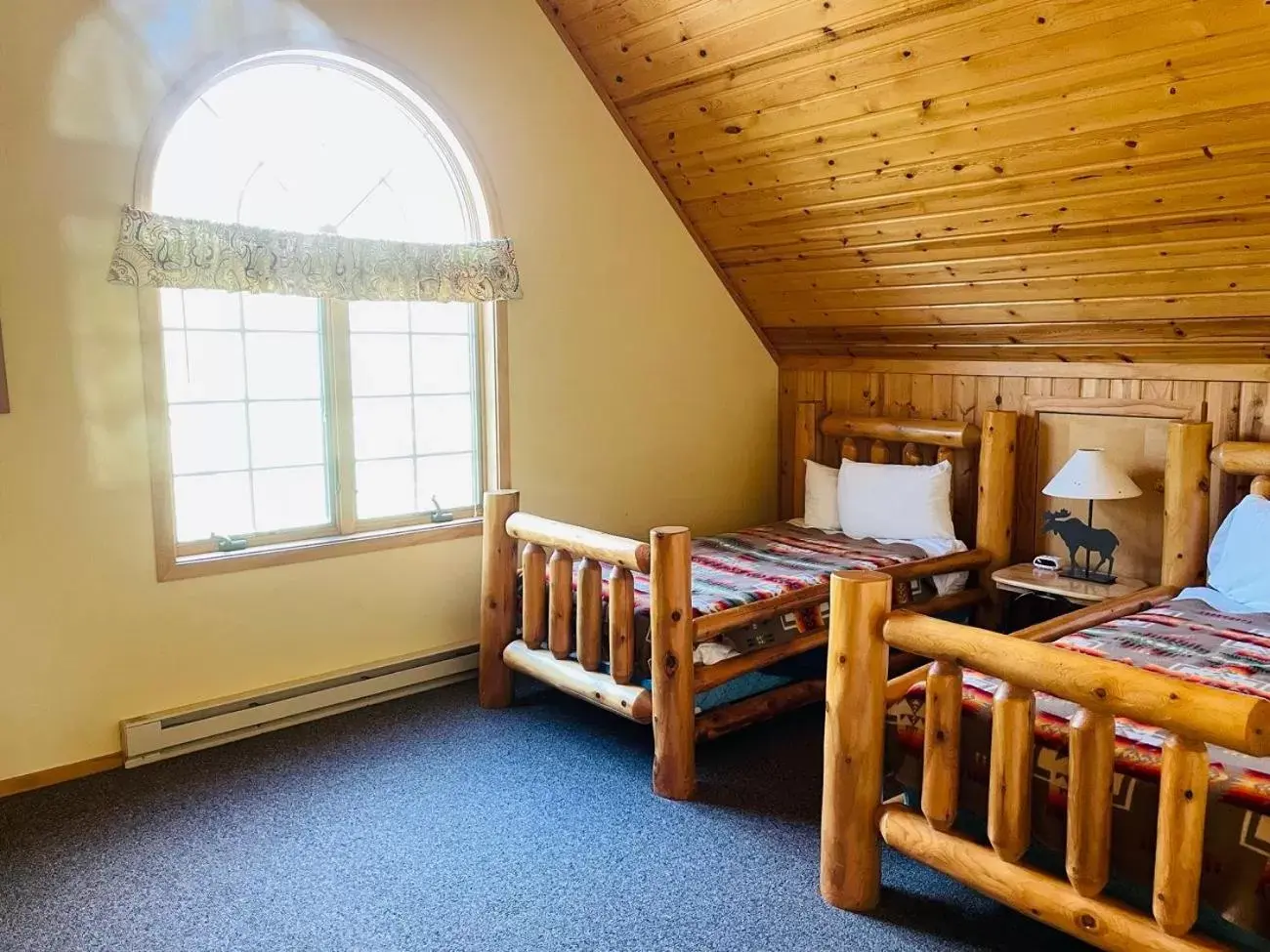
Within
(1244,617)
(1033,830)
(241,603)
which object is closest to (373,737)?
(241,603)

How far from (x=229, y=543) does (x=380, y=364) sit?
83 cm

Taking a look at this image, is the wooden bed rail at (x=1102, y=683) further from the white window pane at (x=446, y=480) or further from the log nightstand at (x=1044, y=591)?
the white window pane at (x=446, y=480)

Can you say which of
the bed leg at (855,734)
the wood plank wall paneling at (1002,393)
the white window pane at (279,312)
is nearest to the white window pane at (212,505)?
the white window pane at (279,312)

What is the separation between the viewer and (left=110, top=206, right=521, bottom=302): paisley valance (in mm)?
2926

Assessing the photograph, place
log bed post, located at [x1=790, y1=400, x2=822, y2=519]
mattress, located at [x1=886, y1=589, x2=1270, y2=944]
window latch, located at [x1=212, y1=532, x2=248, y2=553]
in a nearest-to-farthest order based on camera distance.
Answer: mattress, located at [x1=886, y1=589, x2=1270, y2=944] < window latch, located at [x1=212, y1=532, x2=248, y2=553] < log bed post, located at [x1=790, y1=400, x2=822, y2=519]

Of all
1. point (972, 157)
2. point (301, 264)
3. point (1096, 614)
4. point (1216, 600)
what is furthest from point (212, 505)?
point (1216, 600)

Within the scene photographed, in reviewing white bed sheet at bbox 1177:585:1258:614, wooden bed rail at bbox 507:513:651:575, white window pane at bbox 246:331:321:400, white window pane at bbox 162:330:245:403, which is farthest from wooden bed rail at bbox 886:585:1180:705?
white window pane at bbox 162:330:245:403

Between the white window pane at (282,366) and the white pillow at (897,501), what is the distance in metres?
2.19

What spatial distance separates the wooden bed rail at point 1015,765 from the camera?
5.51 ft

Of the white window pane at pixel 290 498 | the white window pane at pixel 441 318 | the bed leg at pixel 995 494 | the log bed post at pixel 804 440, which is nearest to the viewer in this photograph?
the white window pane at pixel 290 498

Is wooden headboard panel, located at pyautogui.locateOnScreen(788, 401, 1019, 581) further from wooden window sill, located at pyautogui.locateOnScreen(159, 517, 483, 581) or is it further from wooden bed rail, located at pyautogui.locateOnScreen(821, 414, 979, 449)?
wooden window sill, located at pyautogui.locateOnScreen(159, 517, 483, 581)

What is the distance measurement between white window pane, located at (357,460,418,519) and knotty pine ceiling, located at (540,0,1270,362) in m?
1.68

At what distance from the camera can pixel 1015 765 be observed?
193 cm

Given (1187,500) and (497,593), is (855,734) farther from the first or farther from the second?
(1187,500)
